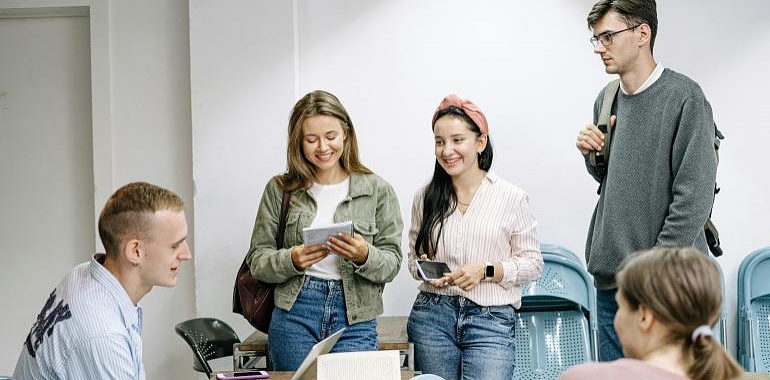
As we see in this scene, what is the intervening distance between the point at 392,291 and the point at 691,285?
3478mm

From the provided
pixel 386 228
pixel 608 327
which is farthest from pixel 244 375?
pixel 608 327

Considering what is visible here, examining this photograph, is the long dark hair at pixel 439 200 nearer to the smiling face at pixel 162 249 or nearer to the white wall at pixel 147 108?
the smiling face at pixel 162 249

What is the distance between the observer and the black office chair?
4883 mm

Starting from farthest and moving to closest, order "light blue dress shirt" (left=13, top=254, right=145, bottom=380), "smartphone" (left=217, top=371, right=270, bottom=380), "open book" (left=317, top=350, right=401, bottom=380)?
"smartphone" (left=217, top=371, right=270, bottom=380) → "open book" (left=317, top=350, right=401, bottom=380) → "light blue dress shirt" (left=13, top=254, right=145, bottom=380)

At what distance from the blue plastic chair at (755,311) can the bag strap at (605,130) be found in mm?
1814

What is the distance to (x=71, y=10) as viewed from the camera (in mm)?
5953

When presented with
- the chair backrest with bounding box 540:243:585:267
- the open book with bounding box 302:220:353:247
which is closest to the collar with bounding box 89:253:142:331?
the open book with bounding box 302:220:353:247

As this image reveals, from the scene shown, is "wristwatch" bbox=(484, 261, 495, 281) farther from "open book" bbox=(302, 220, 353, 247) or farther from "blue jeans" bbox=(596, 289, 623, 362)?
"open book" bbox=(302, 220, 353, 247)

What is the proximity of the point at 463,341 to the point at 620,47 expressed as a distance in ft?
4.38

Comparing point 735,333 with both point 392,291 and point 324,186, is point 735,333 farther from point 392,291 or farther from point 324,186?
point 324,186

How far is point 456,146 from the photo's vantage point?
14.0 ft

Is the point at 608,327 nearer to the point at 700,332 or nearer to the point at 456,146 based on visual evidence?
the point at 456,146

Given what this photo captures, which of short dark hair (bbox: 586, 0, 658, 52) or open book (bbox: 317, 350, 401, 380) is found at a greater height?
short dark hair (bbox: 586, 0, 658, 52)

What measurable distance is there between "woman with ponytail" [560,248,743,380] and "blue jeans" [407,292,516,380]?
1.78 meters
